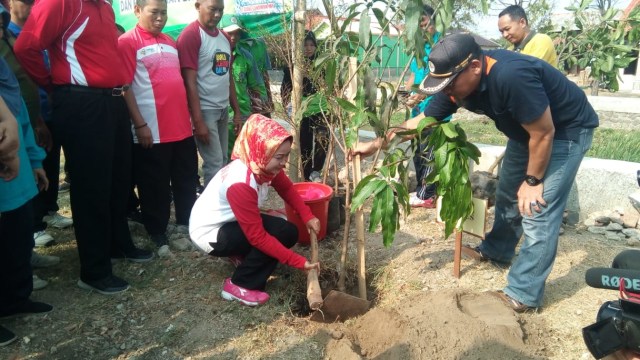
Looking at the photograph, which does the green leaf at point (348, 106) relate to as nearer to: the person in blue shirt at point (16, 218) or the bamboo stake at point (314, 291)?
the bamboo stake at point (314, 291)

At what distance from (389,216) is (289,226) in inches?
33.7

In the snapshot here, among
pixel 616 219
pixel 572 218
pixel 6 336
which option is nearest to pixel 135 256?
pixel 6 336

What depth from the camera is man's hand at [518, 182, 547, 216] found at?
7.52 ft

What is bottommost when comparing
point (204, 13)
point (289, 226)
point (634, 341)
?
point (289, 226)

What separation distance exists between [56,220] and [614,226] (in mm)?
4675

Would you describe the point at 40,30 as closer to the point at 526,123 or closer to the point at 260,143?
the point at 260,143

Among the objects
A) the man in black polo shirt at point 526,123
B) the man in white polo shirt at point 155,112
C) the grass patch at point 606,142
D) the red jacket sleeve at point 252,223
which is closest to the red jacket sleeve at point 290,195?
the red jacket sleeve at point 252,223

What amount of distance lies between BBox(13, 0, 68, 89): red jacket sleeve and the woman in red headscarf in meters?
1.12

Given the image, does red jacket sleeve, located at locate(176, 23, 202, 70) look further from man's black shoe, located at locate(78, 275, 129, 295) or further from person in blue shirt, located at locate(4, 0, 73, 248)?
man's black shoe, located at locate(78, 275, 129, 295)

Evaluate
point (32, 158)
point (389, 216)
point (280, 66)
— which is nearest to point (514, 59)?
point (389, 216)

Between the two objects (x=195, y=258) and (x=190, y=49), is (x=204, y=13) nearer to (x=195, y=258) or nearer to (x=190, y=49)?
(x=190, y=49)

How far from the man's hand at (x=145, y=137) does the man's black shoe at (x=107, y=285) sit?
0.90 meters

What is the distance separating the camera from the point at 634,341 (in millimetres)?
1429

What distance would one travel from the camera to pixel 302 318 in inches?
103
